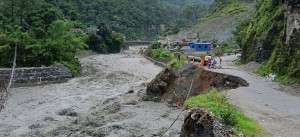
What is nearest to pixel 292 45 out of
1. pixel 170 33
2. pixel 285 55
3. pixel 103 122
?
pixel 285 55

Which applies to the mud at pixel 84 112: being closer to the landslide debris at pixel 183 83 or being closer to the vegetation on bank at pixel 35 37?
the landslide debris at pixel 183 83

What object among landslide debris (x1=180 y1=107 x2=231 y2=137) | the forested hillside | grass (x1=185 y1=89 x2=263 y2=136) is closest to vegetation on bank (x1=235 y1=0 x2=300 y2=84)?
grass (x1=185 y1=89 x2=263 y2=136)

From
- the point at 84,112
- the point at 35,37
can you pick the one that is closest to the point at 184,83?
the point at 84,112

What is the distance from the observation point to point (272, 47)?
35.4 metres

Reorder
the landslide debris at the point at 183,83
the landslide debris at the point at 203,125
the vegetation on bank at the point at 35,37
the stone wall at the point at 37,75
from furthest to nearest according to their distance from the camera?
1. the vegetation on bank at the point at 35,37
2. the stone wall at the point at 37,75
3. the landslide debris at the point at 183,83
4. the landslide debris at the point at 203,125

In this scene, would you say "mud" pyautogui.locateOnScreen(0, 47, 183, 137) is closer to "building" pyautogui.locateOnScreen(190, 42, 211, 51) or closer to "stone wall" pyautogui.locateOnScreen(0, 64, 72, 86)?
"stone wall" pyautogui.locateOnScreen(0, 64, 72, 86)

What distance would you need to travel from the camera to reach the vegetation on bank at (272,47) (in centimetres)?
2783

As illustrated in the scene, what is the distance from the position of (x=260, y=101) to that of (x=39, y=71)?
3270cm

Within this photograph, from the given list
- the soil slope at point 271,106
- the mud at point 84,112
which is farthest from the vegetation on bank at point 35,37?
the soil slope at point 271,106

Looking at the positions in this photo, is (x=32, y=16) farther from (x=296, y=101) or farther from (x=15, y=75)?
(x=296, y=101)

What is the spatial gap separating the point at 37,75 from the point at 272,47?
27931mm

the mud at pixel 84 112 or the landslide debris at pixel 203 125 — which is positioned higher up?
the landslide debris at pixel 203 125

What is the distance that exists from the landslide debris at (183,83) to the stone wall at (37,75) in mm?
18223

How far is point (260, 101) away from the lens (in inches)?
813
